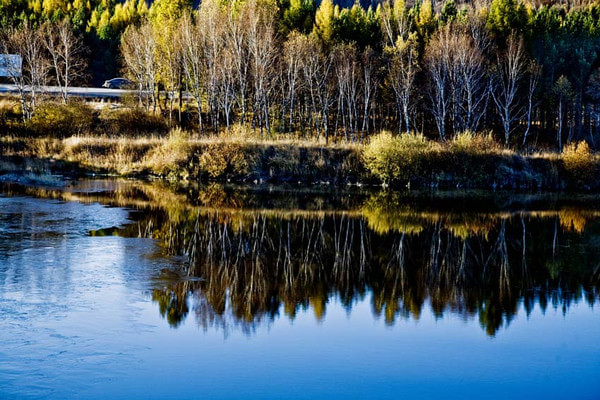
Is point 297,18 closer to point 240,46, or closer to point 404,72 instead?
point 404,72

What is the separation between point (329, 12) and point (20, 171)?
3288 centimetres

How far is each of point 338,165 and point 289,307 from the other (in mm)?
25790

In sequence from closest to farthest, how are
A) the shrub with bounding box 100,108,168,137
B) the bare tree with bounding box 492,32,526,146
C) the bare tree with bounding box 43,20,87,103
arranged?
1. the shrub with bounding box 100,108,168,137
2. the bare tree with bounding box 492,32,526,146
3. the bare tree with bounding box 43,20,87,103

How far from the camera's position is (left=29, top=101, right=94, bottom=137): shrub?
43.3 m

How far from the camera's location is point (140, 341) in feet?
36.3

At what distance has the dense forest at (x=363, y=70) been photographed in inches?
1849

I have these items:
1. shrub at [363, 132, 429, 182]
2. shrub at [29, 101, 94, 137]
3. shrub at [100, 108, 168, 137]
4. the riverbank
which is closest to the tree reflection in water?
shrub at [363, 132, 429, 182]

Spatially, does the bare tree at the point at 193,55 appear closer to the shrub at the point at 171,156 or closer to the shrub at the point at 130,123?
the shrub at the point at 130,123

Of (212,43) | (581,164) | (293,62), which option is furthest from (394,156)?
(212,43)

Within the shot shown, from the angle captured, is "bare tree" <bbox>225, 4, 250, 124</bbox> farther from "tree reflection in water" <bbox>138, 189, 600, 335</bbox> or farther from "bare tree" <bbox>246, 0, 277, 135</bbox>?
"tree reflection in water" <bbox>138, 189, 600, 335</bbox>

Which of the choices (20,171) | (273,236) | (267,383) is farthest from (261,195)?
(267,383)

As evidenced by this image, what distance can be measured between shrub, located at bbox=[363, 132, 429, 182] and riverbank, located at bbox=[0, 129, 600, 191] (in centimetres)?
8

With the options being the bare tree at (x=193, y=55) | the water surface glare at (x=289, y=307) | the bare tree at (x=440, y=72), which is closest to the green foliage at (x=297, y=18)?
the bare tree at (x=193, y=55)

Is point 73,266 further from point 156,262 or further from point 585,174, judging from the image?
point 585,174
